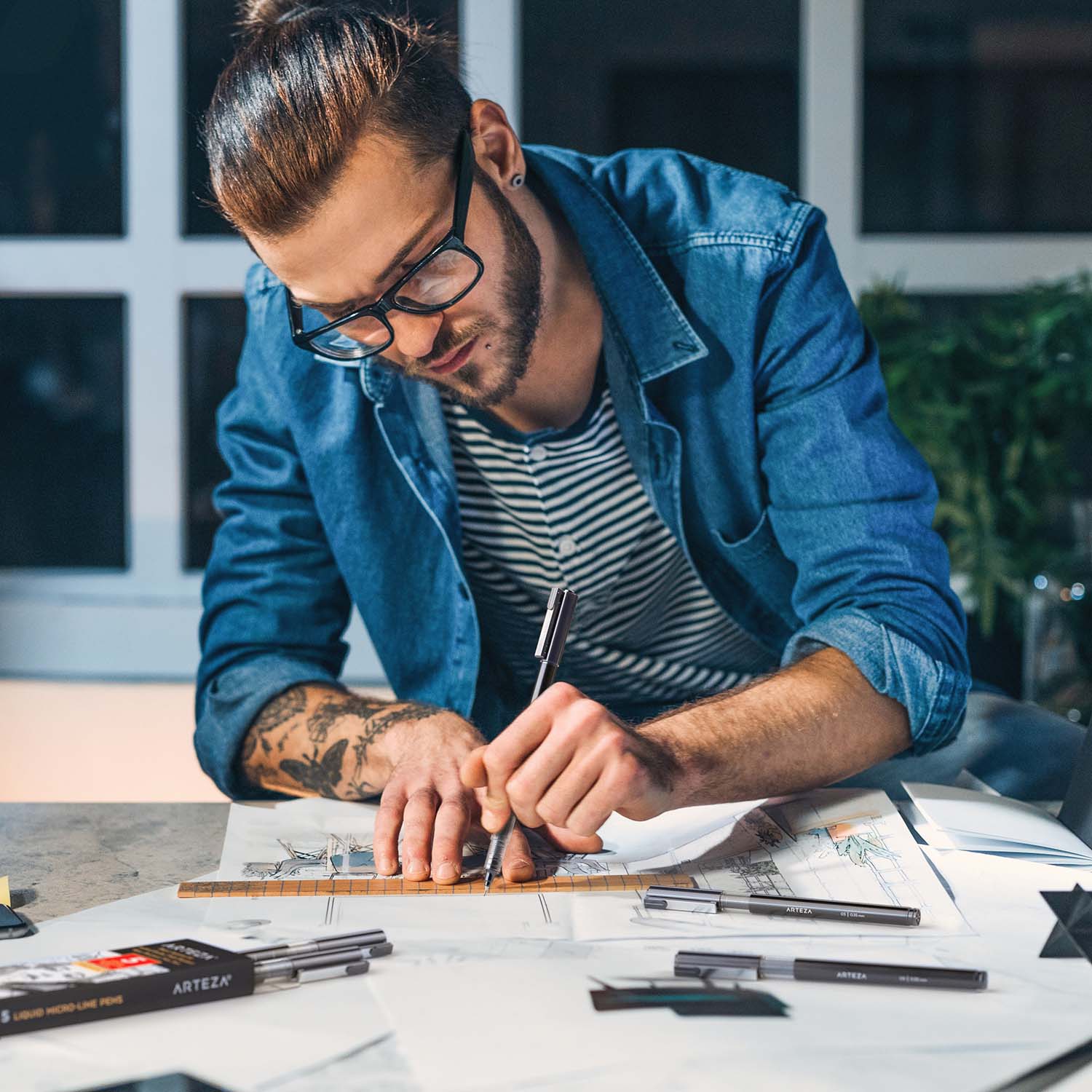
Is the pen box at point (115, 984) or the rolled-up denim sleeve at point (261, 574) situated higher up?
the rolled-up denim sleeve at point (261, 574)

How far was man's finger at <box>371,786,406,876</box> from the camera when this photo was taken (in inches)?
32.0

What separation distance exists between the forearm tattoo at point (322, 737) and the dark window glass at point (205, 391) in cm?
179

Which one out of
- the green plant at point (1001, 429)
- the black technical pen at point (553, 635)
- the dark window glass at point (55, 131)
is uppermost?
the dark window glass at point (55, 131)

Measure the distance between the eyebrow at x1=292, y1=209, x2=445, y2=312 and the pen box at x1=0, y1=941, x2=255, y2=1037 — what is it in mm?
520

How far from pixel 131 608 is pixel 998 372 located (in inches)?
72.9

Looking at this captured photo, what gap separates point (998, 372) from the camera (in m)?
2.07

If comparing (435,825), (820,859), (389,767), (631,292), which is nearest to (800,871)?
(820,859)

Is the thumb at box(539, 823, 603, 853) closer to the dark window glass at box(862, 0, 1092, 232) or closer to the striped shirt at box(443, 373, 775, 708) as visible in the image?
the striped shirt at box(443, 373, 775, 708)

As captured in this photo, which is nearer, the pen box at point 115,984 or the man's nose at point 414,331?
the pen box at point 115,984

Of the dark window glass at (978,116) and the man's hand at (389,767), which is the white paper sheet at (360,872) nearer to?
the man's hand at (389,767)

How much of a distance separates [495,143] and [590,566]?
40 centimetres

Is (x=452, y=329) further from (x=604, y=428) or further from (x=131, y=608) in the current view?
(x=131, y=608)

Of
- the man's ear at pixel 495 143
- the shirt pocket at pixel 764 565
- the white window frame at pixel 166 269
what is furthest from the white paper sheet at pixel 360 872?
the white window frame at pixel 166 269

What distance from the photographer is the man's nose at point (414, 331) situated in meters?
0.99
